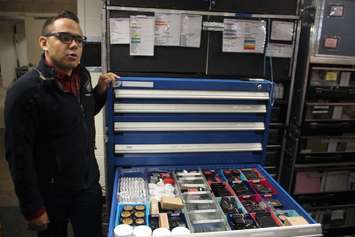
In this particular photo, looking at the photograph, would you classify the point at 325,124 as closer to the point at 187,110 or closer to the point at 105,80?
the point at 187,110

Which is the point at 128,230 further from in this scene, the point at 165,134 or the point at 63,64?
the point at 63,64

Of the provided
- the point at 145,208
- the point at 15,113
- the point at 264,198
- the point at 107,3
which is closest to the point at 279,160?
the point at 264,198

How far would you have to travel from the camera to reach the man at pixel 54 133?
1301mm

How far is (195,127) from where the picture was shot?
1.80 metres

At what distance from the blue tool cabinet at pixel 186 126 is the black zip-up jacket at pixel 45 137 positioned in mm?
218

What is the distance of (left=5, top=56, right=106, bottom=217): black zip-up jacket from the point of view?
129cm

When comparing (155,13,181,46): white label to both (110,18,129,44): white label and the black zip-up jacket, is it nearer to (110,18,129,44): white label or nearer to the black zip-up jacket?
(110,18,129,44): white label

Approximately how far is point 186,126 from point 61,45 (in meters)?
0.83

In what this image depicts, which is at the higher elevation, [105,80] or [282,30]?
[282,30]

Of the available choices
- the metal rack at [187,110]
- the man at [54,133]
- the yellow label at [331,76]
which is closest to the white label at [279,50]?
the metal rack at [187,110]

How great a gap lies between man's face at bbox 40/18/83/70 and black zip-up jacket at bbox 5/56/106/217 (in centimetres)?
6

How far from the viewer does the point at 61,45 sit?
137 centimetres

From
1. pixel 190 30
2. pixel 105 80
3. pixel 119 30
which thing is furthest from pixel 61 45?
pixel 190 30

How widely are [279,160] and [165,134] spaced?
3.81ft
